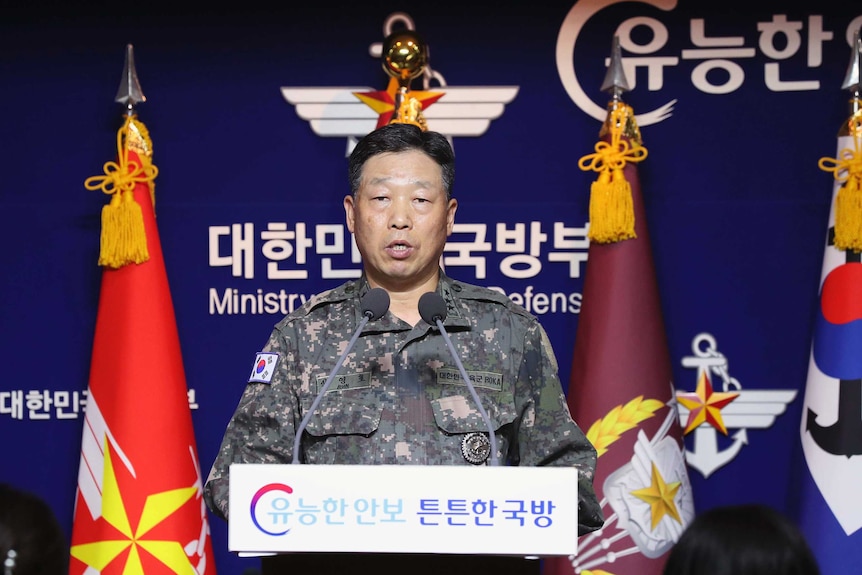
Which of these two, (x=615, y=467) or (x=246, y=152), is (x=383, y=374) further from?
(x=246, y=152)

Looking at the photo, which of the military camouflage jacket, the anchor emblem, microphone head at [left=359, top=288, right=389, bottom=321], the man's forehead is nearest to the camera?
microphone head at [left=359, top=288, right=389, bottom=321]

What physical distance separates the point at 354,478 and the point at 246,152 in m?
2.09

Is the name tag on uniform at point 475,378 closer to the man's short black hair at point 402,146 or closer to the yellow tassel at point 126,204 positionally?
the man's short black hair at point 402,146

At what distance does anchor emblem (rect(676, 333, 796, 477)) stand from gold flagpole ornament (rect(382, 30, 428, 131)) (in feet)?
3.66

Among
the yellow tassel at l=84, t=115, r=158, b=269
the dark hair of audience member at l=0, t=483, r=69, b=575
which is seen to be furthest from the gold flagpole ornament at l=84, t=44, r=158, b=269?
the dark hair of audience member at l=0, t=483, r=69, b=575

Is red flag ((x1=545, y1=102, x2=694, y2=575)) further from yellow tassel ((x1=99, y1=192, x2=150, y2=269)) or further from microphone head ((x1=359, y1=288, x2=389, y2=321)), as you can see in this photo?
microphone head ((x1=359, y1=288, x2=389, y2=321))

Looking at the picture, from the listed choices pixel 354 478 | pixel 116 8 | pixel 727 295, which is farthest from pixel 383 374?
pixel 116 8

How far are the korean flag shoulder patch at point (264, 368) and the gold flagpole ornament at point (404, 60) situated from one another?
3.86 ft

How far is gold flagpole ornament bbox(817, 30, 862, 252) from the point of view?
3.11 meters

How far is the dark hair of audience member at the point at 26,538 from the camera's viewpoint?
1368 millimetres

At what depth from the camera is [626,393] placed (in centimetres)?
321

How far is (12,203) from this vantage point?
350 centimetres

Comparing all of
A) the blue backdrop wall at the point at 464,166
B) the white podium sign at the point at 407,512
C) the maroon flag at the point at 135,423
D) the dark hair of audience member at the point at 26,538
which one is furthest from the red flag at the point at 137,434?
the dark hair of audience member at the point at 26,538

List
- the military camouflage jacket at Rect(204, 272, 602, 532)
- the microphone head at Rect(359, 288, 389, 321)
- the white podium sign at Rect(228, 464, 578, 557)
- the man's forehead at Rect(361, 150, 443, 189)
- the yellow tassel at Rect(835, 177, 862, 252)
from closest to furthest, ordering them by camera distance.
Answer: the white podium sign at Rect(228, 464, 578, 557), the microphone head at Rect(359, 288, 389, 321), the military camouflage jacket at Rect(204, 272, 602, 532), the man's forehead at Rect(361, 150, 443, 189), the yellow tassel at Rect(835, 177, 862, 252)
